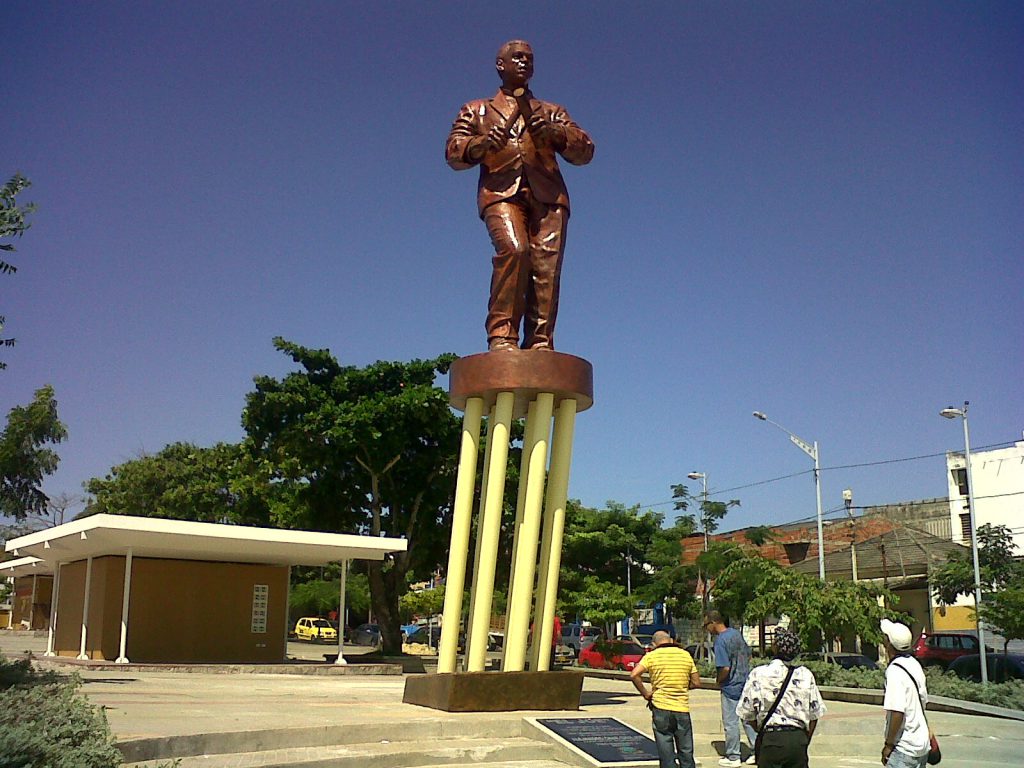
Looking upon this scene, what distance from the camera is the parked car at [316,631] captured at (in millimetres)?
48500

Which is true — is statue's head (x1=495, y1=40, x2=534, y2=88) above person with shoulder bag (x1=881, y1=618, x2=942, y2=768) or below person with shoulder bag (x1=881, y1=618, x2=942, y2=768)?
above

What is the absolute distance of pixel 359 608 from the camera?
175 ft

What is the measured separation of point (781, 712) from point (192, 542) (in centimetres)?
1632

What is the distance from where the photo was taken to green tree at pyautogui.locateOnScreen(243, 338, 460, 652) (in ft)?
91.6

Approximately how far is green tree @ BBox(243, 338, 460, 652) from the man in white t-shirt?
2163cm

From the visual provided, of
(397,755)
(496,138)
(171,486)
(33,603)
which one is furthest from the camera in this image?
(171,486)

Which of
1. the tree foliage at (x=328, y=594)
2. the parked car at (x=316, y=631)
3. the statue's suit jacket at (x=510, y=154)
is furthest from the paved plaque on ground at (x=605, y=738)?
the tree foliage at (x=328, y=594)

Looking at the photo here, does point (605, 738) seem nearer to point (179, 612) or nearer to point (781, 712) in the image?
point (781, 712)

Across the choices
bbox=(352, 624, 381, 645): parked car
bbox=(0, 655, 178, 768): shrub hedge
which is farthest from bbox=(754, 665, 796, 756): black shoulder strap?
bbox=(352, 624, 381, 645): parked car

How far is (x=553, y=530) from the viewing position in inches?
525

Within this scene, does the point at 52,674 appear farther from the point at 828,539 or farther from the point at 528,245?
the point at 828,539

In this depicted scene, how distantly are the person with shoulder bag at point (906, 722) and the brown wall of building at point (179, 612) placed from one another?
19.4m

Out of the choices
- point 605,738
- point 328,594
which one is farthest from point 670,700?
point 328,594

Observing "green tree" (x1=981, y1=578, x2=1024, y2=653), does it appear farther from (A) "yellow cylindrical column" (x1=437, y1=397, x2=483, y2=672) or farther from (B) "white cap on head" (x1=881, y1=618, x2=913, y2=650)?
(B) "white cap on head" (x1=881, y1=618, x2=913, y2=650)
